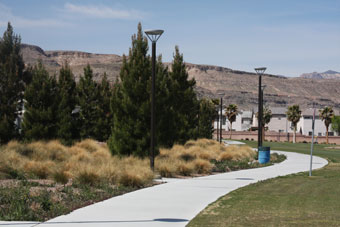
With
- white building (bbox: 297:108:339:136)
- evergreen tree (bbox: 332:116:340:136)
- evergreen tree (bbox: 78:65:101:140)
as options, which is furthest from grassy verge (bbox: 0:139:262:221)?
evergreen tree (bbox: 332:116:340:136)

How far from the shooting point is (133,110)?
22.3m

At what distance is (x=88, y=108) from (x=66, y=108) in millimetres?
4651

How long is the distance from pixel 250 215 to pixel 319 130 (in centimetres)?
11185

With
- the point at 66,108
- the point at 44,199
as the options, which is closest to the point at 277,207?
the point at 44,199

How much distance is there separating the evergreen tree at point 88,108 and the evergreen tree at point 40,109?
4542 mm

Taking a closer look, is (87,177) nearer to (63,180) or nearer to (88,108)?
(63,180)

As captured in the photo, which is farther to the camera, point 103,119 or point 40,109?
point 103,119

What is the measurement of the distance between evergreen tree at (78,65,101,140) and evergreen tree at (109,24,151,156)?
14.3m

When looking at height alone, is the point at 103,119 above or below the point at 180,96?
below

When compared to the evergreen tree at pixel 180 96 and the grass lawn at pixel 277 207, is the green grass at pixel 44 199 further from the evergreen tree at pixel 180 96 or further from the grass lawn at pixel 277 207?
the evergreen tree at pixel 180 96

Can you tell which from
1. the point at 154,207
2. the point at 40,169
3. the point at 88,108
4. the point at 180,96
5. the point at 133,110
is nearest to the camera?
the point at 154,207

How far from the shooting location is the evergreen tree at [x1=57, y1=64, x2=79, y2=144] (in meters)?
32.1

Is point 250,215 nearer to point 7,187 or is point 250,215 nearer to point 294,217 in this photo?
point 294,217

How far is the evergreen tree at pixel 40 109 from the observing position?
31.0 metres
